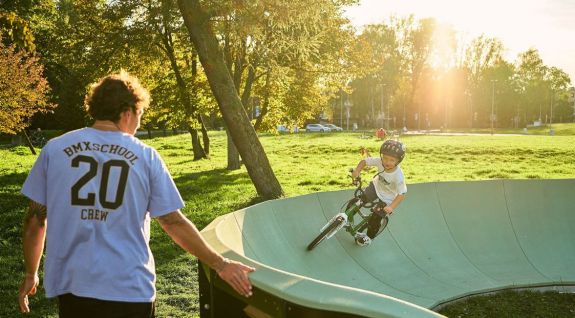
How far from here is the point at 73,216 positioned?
9.44 ft

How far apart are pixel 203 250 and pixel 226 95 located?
35.0 ft

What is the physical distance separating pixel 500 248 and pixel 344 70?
14783 mm

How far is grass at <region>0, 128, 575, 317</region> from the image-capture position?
25.6ft

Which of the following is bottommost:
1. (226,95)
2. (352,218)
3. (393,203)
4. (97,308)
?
(352,218)

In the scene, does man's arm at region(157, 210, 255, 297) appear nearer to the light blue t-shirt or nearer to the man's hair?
the light blue t-shirt

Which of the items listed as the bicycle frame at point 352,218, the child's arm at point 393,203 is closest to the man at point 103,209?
the child's arm at point 393,203

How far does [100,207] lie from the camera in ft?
9.37

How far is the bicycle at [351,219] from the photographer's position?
26.9ft

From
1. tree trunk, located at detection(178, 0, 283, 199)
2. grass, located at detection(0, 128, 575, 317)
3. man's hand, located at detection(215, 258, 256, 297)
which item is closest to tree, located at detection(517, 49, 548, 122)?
grass, located at detection(0, 128, 575, 317)

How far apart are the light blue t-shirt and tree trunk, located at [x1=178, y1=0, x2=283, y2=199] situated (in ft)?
34.5

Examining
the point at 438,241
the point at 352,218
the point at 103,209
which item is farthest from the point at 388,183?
the point at 103,209

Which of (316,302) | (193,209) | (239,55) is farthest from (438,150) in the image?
(316,302)

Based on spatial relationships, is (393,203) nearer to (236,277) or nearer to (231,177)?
(236,277)

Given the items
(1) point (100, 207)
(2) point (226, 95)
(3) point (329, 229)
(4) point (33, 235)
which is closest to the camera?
(1) point (100, 207)
